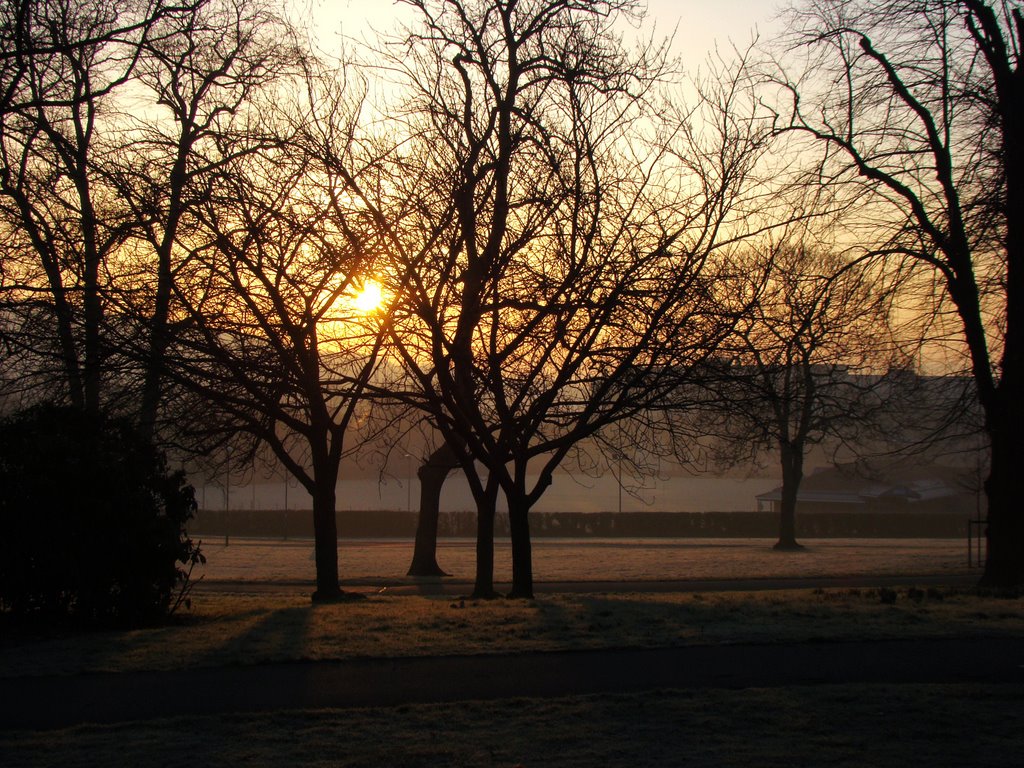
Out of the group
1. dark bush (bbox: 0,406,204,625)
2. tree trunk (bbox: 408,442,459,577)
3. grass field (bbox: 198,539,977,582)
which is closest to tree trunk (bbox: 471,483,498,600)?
dark bush (bbox: 0,406,204,625)

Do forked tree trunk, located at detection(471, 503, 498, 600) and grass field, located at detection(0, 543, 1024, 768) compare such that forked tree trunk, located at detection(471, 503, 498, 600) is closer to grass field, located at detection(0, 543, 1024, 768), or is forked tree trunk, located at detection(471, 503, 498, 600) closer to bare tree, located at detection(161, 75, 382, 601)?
bare tree, located at detection(161, 75, 382, 601)

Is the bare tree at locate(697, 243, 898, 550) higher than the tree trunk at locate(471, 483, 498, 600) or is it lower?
higher

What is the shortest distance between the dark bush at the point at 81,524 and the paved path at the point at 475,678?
3.68m

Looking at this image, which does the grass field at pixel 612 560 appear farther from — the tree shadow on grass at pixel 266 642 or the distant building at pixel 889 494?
the distant building at pixel 889 494

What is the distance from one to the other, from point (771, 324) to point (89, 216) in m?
9.16

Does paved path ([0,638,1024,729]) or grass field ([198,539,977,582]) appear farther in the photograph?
grass field ([198,539,977,582])

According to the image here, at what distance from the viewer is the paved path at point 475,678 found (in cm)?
688

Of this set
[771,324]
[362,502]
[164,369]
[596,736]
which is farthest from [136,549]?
[362,502]

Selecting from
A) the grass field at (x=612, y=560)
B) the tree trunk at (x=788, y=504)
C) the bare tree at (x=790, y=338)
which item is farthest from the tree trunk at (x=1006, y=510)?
the tree trunk at (x=788, y=504)

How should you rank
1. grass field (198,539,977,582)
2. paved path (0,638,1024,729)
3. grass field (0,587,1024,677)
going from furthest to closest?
grass field (198,539,977,582) < grass field (0,587,1024,677) < paved path (0,638,1024,729)

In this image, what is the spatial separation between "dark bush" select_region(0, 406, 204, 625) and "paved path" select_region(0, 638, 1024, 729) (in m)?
3.68

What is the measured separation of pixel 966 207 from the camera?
1495 cm

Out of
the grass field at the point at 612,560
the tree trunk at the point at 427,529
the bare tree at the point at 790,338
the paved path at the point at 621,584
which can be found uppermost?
the bare tree at the point at 790,338

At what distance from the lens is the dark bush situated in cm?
1112
